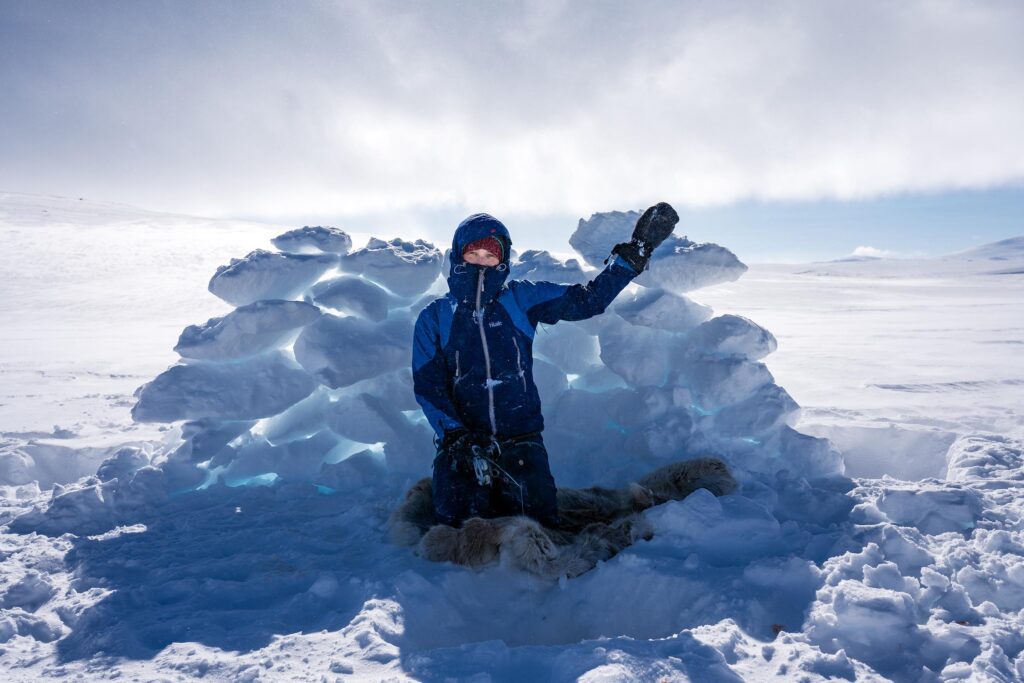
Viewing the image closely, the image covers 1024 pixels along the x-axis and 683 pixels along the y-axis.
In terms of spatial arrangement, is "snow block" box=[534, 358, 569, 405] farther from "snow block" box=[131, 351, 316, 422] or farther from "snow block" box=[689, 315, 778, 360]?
"snow block" box=[131, 351, 316, 422]

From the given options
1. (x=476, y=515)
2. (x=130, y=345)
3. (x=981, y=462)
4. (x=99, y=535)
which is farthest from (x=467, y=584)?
(x=130, y=345)

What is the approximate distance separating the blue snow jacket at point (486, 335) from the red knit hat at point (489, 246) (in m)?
0.02

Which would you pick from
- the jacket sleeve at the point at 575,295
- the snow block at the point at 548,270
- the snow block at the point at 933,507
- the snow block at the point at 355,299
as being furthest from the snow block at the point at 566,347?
the snow block at the point at 933,507

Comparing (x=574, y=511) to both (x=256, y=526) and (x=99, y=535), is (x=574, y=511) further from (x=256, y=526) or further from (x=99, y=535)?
(x=99, y=535)

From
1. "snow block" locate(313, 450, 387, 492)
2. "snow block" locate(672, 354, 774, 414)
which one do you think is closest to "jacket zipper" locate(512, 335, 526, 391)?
"snow block" locate(313, 450, 387, 492)

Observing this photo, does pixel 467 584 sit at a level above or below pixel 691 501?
below

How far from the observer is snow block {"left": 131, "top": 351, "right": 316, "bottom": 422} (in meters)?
4.04

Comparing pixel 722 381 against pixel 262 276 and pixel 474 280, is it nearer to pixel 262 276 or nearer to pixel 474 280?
pixel 474 280

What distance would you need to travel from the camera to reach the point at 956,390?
18.9 ft

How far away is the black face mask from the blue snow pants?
883mm

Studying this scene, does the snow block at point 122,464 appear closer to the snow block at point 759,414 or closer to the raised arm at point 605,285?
the raised arm at point 605,285

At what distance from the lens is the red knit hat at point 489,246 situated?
10.4 feet

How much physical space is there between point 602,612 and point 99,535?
2798 millimetres

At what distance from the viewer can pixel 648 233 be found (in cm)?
315
